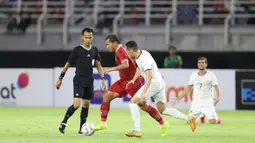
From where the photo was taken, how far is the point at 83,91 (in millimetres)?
17422

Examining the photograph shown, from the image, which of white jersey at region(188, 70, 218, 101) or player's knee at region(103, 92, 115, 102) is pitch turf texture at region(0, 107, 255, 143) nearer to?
player's knee at region(103, 92, 115, 102)

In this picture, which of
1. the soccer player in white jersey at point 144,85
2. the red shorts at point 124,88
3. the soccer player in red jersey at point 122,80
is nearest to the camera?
the soccer player in white jersey at point 144,85

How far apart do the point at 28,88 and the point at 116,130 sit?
11.6 meters

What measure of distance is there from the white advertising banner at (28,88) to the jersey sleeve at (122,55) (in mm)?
12620

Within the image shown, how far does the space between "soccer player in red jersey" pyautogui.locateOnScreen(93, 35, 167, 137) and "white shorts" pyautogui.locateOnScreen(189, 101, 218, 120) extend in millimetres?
4155

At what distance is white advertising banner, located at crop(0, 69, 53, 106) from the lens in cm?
3019

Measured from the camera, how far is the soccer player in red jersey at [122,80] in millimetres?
17331

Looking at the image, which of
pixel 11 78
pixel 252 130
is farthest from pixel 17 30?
pixel 252 130

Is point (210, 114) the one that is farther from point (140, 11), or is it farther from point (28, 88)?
point (140, 11)

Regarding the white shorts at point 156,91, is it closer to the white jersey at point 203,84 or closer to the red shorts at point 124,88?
the red shorts at point 124,88

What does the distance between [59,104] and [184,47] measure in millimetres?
5651

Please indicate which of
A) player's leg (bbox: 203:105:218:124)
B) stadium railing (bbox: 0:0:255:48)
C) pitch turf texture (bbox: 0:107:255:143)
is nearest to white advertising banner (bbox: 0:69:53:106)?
pitch turf texture (bbox: 0:107:255:143)

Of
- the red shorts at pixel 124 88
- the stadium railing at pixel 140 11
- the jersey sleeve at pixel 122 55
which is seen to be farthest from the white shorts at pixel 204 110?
the stadium railing at pixel 140 11

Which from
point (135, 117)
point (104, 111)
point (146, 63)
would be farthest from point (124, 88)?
point (146, 63)
